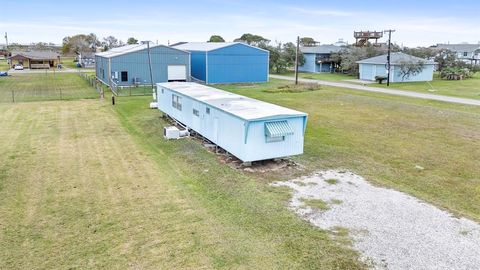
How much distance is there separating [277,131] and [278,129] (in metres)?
0.10

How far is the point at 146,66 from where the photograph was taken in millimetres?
34188

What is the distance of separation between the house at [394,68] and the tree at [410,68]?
210 millimetres

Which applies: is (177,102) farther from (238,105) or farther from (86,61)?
(86,61)

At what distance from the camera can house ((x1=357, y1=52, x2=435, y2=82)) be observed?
39312 mm

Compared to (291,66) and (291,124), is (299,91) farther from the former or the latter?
(291,66)

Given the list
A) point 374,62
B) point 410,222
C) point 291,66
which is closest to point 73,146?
point 410,222

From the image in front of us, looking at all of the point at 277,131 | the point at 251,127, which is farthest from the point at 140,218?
the point at 277,131

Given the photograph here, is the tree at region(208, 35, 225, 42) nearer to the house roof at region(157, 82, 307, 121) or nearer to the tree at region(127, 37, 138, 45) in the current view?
the tree at region(127, 37, 138, 45)

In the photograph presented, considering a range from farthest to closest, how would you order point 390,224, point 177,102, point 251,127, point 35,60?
→ point 35,60 < point 177,102 < point 251,127 < point 390,224

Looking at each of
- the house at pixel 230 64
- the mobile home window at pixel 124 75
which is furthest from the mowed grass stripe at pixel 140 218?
the house at pixel 230 64

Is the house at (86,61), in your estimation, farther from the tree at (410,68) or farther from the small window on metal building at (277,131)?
the small window on metal building at (277,131)

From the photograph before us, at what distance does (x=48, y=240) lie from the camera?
730cm

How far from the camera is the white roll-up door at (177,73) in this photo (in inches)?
1390

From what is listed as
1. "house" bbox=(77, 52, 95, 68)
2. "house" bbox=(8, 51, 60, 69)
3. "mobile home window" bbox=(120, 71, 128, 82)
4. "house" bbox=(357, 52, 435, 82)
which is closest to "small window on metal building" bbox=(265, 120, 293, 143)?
"mobile home window" bbox=(120, 71, 128, 82)
